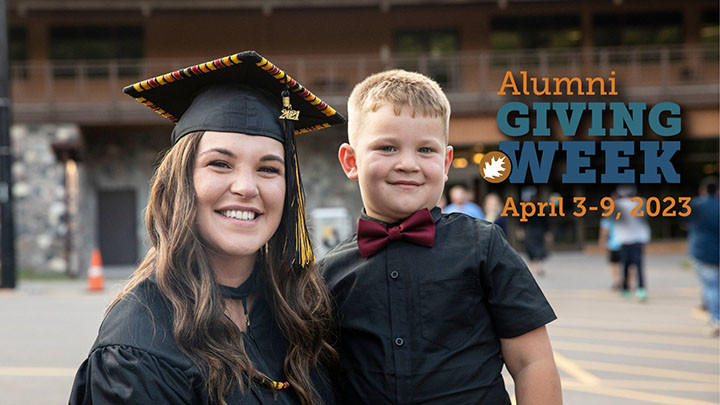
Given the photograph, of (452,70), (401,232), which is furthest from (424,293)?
(452,70)

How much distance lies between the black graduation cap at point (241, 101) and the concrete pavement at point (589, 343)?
4343mm

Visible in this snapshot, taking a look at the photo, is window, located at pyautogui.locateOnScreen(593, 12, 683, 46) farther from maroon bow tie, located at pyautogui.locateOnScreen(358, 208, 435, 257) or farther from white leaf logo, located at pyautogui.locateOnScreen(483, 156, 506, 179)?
maroon bow tie, located at pyautogui.locateOnScreen(358, 208, 435, 257)

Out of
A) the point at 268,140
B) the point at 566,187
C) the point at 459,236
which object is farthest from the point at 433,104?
the point at 566,187

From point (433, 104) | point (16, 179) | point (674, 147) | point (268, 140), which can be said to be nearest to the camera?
point (268, 140)

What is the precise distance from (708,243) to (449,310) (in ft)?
23.2

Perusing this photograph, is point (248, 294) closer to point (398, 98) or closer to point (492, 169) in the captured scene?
point (398, 98)

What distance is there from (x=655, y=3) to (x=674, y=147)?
1597 centimetres

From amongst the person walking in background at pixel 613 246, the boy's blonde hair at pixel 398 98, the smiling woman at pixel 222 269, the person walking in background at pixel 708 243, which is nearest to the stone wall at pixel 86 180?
the person walking in background at pixel 613 246

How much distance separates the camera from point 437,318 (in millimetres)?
2395

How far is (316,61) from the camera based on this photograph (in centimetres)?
1814

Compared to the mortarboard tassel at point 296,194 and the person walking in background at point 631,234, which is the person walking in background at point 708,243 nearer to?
the person walking in background at point 631,234

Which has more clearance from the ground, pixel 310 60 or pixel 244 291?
pixel 310 60

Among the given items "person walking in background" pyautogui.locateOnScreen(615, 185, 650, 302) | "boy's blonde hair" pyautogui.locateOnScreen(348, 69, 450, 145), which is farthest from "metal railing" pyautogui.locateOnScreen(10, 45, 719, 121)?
"boy's blonde hair" pyautogui.locateOnScreen(348, 69, 450, 145)

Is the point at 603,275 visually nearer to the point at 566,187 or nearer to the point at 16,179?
the point at 566,187
